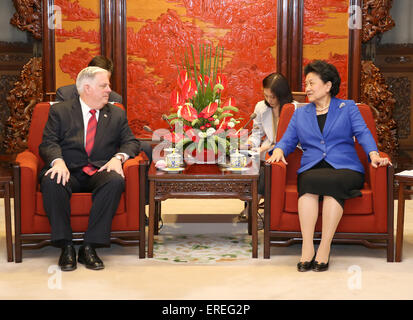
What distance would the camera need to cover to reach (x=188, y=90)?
3652 millimetres

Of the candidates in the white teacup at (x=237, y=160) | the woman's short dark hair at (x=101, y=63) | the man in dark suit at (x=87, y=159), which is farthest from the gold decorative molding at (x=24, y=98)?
the white teacup at (x=237, y=160)

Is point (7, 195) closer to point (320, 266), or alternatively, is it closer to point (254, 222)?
point (254, 222)

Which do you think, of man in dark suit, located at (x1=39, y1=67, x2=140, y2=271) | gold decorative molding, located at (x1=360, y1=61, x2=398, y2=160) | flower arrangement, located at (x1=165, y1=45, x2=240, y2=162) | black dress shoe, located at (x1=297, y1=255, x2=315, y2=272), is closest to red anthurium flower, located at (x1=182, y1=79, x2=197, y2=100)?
flower arrangement, located at (x1=165, y1=45, x2=240, y2=162)

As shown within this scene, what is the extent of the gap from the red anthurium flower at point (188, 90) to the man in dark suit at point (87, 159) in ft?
1.29

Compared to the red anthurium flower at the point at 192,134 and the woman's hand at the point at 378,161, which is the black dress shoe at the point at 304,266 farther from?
the red anthurium flower at the point at 192,134

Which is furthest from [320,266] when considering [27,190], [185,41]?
[185,41]

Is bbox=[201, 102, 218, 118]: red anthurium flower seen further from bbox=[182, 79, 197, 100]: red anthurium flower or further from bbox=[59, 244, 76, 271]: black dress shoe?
bbox=[59, 244, 76, 271]: black dress shoe

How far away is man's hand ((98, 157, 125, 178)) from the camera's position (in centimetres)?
333

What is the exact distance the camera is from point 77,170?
11.2 feet

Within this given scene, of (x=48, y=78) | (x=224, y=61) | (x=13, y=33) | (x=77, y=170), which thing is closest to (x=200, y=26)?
(x=224, y=61)

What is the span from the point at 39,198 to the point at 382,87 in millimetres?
4307

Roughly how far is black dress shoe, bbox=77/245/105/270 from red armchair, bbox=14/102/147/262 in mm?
111

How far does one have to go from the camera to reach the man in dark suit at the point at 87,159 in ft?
10.4

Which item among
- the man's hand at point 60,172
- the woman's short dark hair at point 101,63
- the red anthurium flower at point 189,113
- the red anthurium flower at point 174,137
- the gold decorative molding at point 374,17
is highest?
the gold decorative molding at point 374,17
